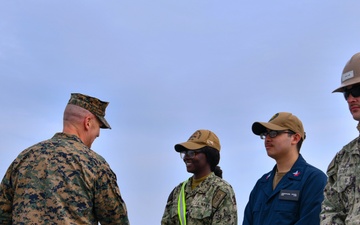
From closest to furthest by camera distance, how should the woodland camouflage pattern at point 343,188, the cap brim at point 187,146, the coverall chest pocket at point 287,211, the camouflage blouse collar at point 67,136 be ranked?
1. the woodland camouflage pattern at point 343,188
2. the coverall chest pocket at point 287,211
3. the camouflage blouse collar at point 67,136
4. the cap brim at point 187,146

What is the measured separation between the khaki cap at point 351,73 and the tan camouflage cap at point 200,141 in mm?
3106

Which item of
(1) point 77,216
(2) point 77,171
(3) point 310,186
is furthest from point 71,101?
(3) point 310,186

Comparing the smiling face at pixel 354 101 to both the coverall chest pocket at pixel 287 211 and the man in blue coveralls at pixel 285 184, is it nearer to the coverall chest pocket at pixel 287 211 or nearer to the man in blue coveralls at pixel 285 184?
the man in blue coveralls at pixel 285 184

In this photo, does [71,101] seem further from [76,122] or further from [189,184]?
[189,184]

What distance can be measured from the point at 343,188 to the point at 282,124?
6.56 ft

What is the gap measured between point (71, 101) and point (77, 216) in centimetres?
135

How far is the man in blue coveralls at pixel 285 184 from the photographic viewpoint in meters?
5.53

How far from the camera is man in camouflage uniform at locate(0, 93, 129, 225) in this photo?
5266 mm

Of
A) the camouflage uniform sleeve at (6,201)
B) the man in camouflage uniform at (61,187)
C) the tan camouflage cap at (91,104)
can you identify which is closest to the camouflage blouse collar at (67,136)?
the man in camouflage uniform at (61,187)

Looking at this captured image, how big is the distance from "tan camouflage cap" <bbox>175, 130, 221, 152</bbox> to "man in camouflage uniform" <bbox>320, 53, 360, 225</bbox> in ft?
9.80

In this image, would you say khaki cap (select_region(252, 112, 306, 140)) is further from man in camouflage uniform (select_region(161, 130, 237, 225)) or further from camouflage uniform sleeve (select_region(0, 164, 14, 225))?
camouflage uniform sleeve (select_region(0, 164, 14, 225))

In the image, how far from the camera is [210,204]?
6945mm

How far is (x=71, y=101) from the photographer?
6031 millimetres

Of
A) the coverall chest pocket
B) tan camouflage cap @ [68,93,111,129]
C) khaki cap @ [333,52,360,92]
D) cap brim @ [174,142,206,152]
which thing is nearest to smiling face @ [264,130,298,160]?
the coverall chest pocket
